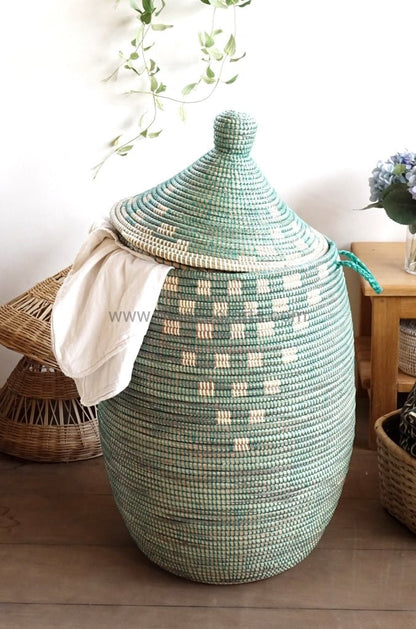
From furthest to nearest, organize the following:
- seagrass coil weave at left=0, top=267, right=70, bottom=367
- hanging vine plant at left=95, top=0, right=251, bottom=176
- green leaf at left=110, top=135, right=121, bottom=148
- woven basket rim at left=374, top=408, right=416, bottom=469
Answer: green leaf at left=110, top=135, right=121, bottom=148
hanging vine plant at left=95, top=0, right=251, bottom=176
seagrass coil weave at left=0, top=267, right=70, bottom=367
woven basket rim at left=374, top=408, right=416, bottom=469

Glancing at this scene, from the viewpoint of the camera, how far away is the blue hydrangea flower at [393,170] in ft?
6.44

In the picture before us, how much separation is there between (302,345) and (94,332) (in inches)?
13.9

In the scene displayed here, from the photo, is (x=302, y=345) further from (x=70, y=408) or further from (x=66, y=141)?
(x=66, y=141)

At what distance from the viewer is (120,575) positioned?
169 cm

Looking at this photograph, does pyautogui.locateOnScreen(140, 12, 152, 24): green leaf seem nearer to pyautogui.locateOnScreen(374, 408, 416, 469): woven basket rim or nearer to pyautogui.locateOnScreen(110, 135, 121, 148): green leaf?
pyautogui.locateOnScreen(110, 135, 121, 148): green leaf

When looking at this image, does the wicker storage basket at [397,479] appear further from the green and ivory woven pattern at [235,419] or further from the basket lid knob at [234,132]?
the basket lid knob at [234,132]

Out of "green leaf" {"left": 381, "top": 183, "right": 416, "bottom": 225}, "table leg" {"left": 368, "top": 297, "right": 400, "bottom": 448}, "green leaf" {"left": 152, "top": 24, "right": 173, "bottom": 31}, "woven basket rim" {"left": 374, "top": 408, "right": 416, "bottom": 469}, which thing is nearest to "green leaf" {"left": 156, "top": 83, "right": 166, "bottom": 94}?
"green leaf" {"left": 152, "top": 24, "right": 173, "bottom": 31}

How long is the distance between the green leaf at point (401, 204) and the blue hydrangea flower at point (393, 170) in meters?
0.02

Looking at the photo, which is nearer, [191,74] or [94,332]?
[94,332]

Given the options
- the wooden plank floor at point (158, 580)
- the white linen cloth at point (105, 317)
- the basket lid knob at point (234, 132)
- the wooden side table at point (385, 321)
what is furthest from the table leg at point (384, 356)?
the white linen cloth at point (105, 317)

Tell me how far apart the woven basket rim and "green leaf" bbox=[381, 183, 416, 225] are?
43 centimetres

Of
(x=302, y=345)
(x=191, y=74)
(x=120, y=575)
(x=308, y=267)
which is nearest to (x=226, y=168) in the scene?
(x=308, y=267)

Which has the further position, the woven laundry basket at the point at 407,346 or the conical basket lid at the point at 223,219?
the woven laundry basket at the point at 407,346

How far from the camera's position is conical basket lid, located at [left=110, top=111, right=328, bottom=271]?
4.86 feet
